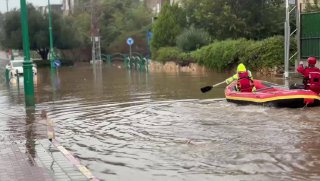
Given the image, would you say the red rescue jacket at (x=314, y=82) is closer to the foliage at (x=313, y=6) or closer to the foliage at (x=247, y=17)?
the foliage at (x=313, y=6)

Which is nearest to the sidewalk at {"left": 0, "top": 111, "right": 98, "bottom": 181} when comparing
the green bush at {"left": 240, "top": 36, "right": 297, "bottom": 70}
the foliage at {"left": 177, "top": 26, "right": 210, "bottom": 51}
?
the green bush at {"left": 240, "top": 36, "right": 297, "bottom": 70}

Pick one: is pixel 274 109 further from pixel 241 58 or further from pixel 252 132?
pixel 241 58

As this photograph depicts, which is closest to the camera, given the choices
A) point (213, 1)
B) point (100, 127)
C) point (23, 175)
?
point (23, 175)

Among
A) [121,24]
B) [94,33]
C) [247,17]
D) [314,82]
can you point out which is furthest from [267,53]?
[121,24]

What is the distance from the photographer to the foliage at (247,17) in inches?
1348

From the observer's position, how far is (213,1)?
3553 centimetres

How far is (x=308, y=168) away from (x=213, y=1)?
2900cm

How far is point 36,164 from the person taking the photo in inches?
310

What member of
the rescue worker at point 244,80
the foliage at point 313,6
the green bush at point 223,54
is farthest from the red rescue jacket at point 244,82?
the green bush at point 223,54

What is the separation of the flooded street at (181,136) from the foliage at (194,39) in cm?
2104

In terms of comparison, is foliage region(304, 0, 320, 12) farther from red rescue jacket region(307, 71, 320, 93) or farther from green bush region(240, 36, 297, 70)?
red rescue jacket region(307, 71, 320, 93)

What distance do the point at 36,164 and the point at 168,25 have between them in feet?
117

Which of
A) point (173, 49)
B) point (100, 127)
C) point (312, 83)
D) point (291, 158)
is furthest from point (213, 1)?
point (291, 158)

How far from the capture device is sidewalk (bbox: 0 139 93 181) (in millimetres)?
7078
